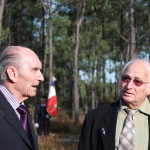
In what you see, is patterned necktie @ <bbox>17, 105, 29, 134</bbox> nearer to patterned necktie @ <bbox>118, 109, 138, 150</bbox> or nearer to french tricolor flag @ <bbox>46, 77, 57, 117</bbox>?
patterned necktie @ <bbox>118, 109, 138, 150</bbox>

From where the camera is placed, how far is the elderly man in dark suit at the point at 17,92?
2332mm

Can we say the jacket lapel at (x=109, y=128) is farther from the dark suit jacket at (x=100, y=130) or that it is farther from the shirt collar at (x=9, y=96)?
the shirt collar at (x=9, y=96)

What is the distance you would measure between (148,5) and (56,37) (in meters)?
14.0

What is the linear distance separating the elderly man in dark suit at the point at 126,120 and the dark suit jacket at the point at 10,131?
2.89 feet

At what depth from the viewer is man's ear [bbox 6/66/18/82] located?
8.08ft

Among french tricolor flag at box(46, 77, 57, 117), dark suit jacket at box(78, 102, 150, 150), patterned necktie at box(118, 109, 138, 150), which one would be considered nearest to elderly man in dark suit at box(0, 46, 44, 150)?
dark suit jacket at box(78, 102, 150, 150)

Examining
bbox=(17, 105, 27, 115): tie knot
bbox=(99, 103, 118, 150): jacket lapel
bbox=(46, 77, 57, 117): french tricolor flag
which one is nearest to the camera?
bbox=(17, 105, 27, 115): tie knot

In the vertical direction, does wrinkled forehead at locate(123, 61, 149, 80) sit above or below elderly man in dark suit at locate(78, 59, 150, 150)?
above

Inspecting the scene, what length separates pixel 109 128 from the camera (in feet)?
10.4

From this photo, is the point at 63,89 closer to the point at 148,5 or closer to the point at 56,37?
the point at 56,37

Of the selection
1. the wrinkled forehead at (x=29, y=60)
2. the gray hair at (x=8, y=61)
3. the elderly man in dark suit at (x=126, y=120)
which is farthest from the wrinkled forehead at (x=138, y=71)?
the gray hair at (x=8, y=61)

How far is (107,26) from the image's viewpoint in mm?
33562

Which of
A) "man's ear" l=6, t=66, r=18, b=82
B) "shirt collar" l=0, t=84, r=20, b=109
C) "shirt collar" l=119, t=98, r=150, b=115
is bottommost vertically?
"shirt collar" l=119, t=98, r=150, b=115

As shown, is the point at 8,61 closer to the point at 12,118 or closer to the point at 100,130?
the point at 12,118
